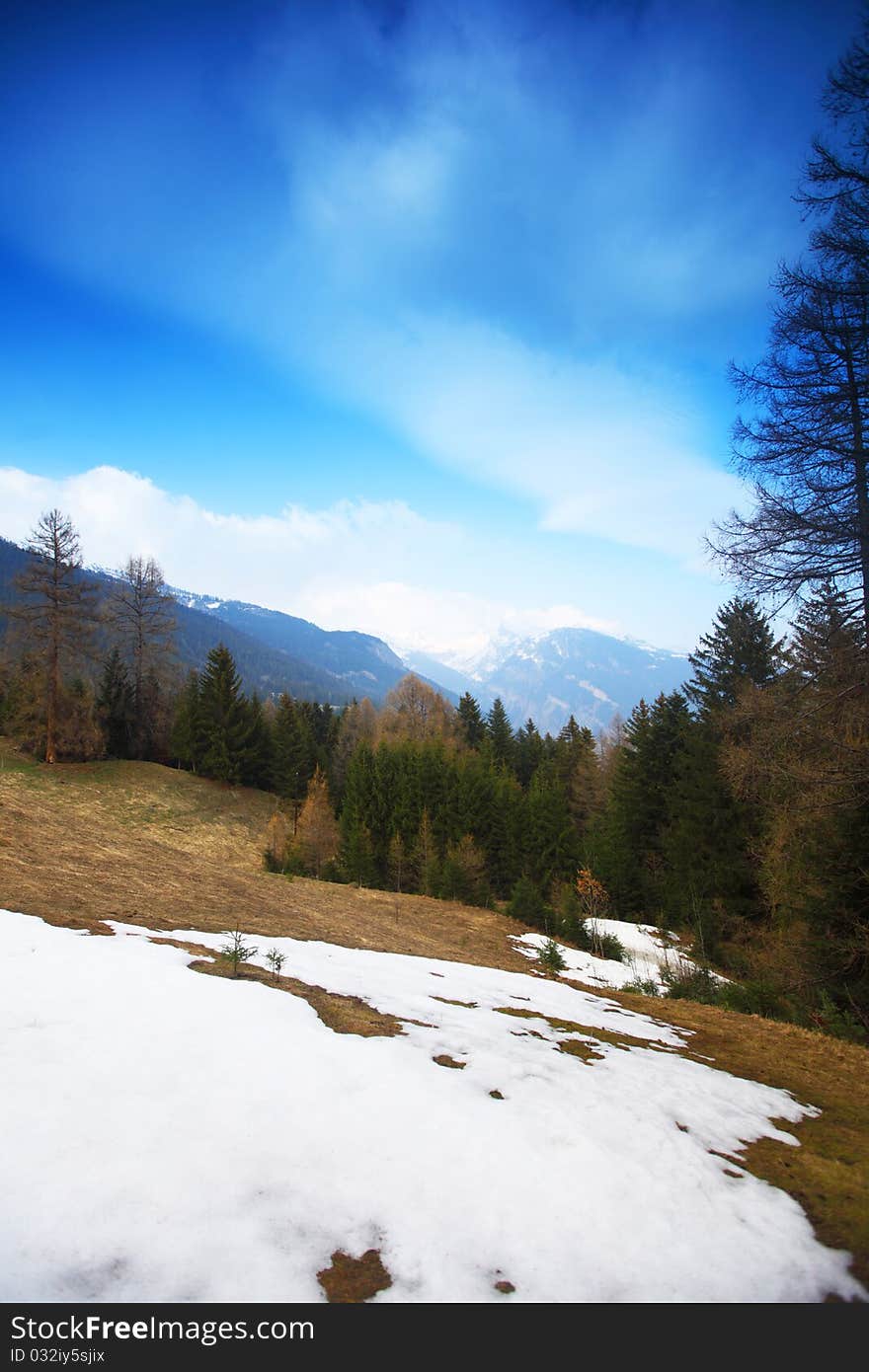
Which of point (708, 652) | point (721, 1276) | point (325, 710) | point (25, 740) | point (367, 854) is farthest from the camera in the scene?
point (325, 710)

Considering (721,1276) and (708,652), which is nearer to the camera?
(721,1276)

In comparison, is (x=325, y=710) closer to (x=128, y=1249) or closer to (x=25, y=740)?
(x=25, y=740)

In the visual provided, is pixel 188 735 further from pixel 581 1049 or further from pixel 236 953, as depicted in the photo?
pixel 581 1049

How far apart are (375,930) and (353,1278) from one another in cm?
1199

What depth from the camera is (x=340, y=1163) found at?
369 centimetres

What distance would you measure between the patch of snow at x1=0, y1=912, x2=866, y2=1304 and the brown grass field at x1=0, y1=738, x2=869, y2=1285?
0.42 meters

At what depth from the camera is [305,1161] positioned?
3.64 metres

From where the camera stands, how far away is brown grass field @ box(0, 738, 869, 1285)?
461 centimetres

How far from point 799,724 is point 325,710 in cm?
6414

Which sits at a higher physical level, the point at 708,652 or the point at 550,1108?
the point at 708,652

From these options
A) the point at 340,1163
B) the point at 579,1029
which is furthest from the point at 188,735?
the point at 340,1163

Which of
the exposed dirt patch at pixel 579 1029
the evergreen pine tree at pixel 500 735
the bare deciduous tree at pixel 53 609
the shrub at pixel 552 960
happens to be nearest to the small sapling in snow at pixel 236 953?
the exposed dirt patch at pixel 579 1029

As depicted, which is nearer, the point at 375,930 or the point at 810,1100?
the point at 810,1100
